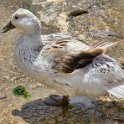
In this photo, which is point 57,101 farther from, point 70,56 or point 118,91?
point 118,91

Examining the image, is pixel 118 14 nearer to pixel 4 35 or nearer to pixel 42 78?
pixel 4 35

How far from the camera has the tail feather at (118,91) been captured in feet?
22.0

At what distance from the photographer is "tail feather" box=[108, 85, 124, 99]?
6703mm

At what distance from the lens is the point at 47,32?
29.6ft

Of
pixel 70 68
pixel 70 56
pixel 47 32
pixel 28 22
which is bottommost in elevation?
pixel 47 32

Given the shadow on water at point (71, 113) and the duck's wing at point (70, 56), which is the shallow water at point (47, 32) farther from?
the duck's wing at point (70, 56)

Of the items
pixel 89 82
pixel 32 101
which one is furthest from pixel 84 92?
pixel 32 101

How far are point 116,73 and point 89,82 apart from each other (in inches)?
16.5

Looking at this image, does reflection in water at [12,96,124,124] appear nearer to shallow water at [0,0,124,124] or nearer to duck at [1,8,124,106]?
shallow water at [0,0,124,124]

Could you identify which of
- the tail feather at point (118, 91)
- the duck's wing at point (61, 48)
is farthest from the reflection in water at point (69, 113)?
the duck's wing at point (61, 48)

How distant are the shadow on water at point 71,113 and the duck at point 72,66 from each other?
1.17ft

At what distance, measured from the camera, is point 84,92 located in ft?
22.4

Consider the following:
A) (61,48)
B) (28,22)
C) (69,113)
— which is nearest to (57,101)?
(69,113)

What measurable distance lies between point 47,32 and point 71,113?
2314mm
